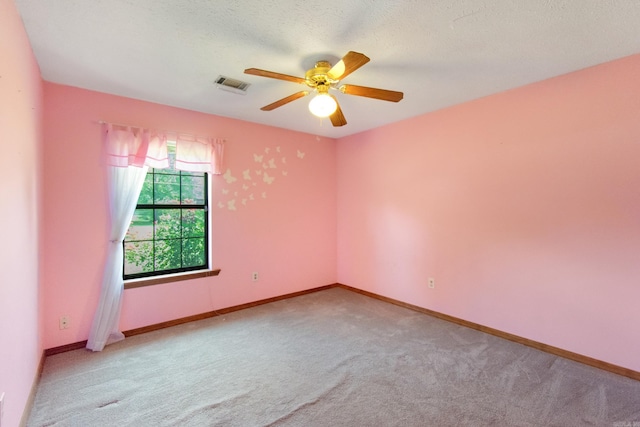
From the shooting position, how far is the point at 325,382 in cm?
211

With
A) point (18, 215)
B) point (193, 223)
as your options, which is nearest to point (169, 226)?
point (193, 223)

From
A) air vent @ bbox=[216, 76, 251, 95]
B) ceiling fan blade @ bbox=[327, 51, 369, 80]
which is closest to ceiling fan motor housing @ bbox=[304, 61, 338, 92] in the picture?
ceiling fan blade @ bbox=[327, 51, 369, 80]

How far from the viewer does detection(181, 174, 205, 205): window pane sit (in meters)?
3.33

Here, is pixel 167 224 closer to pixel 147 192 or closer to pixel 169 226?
pixel 169 226

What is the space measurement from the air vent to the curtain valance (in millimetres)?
835

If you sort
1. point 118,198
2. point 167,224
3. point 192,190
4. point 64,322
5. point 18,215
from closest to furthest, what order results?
point 18,215 < point 64,322 < point 118,198 < point 167,224 < point 192,190

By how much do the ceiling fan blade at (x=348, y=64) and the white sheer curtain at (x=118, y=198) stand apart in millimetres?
2014

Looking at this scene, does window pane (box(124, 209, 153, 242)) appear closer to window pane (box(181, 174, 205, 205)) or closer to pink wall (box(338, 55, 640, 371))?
window pane (box(181, 174, 205, 205))

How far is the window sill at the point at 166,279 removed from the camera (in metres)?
2.89

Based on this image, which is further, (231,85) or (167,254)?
(167,254)

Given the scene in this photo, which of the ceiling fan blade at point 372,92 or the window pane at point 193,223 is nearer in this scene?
the ceiling fan blade at point 372,92

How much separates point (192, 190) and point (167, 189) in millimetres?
262

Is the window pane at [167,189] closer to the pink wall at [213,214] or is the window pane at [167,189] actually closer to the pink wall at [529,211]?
the pink wall at [213,214]

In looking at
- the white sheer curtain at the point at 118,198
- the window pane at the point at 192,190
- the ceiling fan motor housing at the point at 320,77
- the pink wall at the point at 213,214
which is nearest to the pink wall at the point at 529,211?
the pink wall at the point at 213,214
